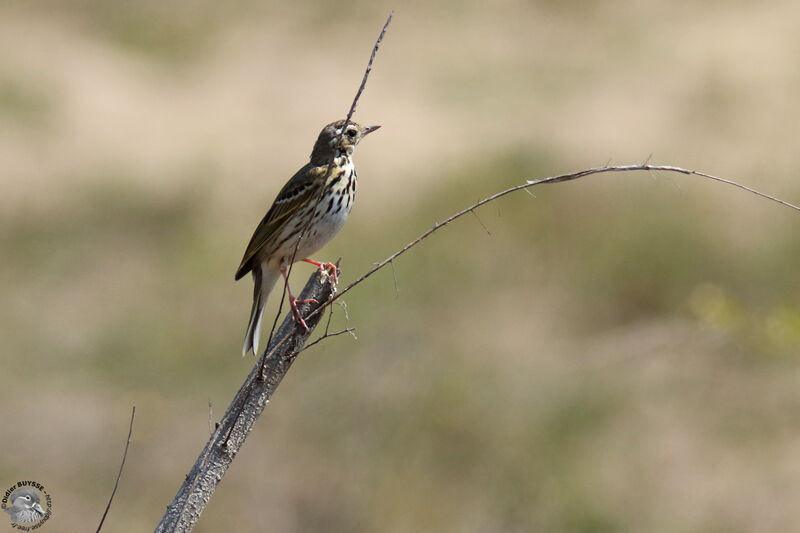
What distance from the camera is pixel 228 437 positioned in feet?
13.1

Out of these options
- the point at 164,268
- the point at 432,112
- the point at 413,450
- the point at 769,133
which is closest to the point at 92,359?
the point at 164,268

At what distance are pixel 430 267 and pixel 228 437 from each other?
378 inches

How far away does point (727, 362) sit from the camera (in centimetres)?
1156

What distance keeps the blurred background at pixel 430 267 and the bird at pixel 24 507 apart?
6.14 feet

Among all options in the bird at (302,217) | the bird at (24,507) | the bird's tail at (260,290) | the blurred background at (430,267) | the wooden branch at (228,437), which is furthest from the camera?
the blurred background at (430,267)

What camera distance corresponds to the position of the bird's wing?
6711 millimetres

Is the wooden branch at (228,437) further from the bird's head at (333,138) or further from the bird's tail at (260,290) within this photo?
the bird's head at (333,138)

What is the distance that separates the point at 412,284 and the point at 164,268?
338cm

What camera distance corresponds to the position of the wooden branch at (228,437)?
389cm

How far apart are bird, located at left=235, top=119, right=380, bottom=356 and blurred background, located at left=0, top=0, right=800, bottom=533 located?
1.14 metres

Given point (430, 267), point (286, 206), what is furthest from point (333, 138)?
point (430, 267)
